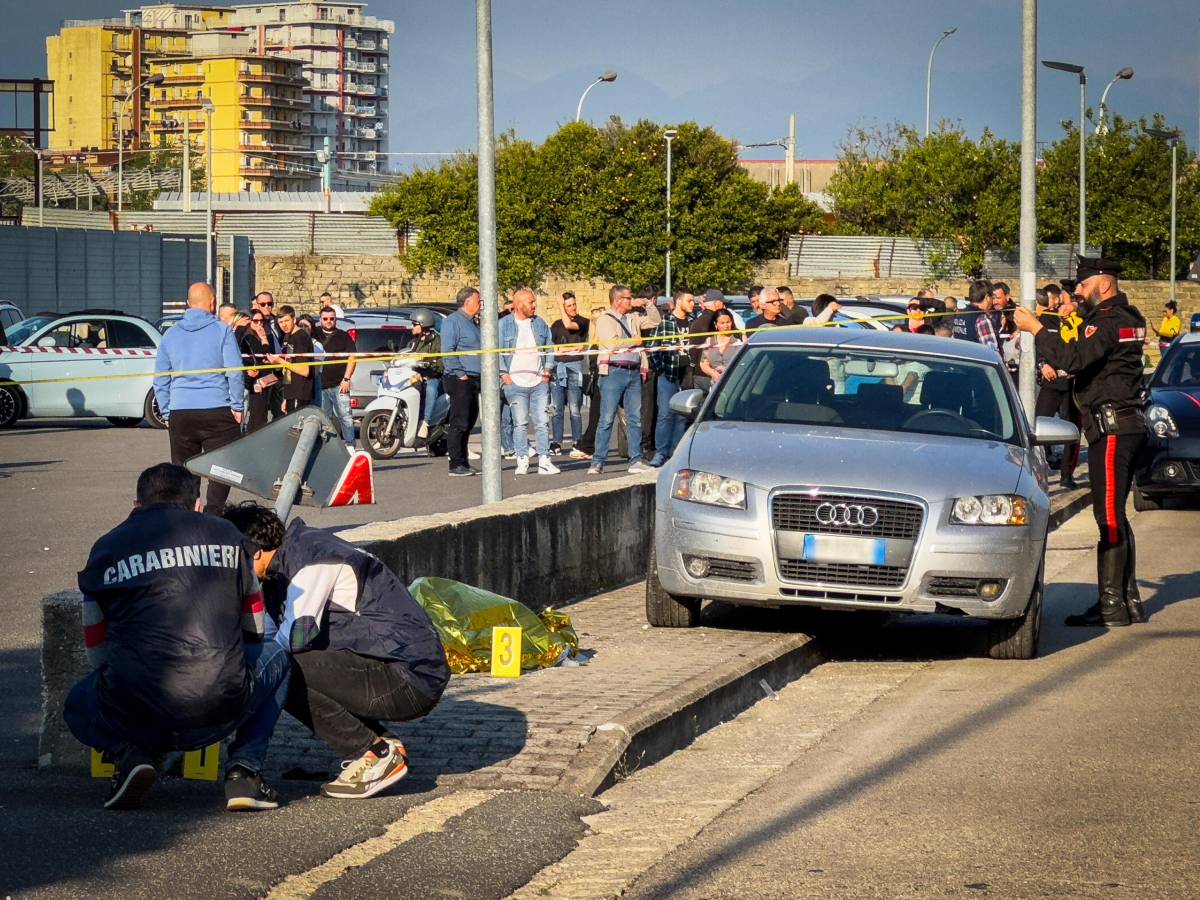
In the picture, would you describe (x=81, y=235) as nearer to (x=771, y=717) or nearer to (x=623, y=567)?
(x=623, y=567)

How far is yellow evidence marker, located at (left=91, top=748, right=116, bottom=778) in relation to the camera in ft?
21.4

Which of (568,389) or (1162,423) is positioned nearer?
(1162,423)

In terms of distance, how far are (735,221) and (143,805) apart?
198ft

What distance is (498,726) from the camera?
767cm

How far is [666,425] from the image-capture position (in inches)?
812

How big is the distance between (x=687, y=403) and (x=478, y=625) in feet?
8.56

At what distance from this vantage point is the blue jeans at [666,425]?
20.5 metres

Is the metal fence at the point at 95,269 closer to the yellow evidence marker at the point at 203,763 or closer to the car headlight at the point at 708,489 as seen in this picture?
the car headlight at the point at 708,489

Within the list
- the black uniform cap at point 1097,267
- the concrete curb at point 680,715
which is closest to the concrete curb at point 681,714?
the concrete curb at point 680,715

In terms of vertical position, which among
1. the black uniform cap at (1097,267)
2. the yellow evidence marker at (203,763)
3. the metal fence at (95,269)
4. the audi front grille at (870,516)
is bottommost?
the yellow evidence marker at (203,763)

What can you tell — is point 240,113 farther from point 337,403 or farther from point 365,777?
point 365,777

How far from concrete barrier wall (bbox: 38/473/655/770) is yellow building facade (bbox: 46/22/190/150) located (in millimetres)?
179788

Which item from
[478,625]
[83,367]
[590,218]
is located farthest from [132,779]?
[590,218]

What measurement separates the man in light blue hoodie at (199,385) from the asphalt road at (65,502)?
3.72 feet
